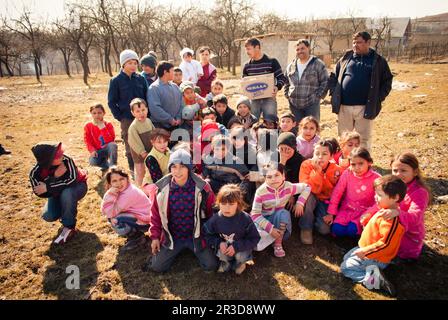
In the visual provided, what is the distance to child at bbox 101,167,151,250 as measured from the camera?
3.41m

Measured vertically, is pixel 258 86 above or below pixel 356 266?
above

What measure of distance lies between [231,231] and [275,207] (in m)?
0.68

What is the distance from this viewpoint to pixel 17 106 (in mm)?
13625

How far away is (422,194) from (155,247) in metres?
2.83

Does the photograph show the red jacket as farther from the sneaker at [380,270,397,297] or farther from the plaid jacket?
the sneaker at [380,270,397,297]

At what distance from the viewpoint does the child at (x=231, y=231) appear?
9.46ft

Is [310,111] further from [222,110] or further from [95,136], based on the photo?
[95,136]

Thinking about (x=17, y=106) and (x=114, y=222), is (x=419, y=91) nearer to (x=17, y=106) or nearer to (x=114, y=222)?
(x=114, y=222)

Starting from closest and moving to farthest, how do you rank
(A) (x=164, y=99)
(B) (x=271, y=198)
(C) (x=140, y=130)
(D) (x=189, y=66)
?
(B) (x=271, y=198)
(C) (x=140, y=130)
(A) (x=164, y=99)
(D) (x=189, y=66)

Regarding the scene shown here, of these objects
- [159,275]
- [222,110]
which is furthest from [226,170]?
[222,110]

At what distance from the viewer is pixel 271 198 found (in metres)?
3.29

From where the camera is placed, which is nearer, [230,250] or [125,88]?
[230,250]

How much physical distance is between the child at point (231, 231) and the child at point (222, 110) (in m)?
2.60

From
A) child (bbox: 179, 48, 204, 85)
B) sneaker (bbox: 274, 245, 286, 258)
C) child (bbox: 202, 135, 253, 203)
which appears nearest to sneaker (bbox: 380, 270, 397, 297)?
sneaker (bbox: 274, 245, 286, 258)
